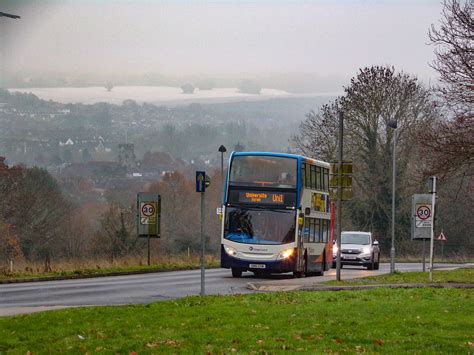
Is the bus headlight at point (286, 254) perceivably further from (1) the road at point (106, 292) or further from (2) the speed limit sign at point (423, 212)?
(2) the speed limit sign at point (423, 212)

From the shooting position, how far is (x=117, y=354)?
1309 centimetres

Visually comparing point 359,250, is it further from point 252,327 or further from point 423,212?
point 252,327

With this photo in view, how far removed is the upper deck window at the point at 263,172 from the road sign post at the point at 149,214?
35.7 ft

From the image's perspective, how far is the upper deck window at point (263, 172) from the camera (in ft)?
121

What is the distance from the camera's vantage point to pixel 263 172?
36844mm

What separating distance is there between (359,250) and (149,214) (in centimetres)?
969

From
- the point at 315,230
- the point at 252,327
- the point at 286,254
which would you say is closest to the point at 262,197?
the point at 286,254

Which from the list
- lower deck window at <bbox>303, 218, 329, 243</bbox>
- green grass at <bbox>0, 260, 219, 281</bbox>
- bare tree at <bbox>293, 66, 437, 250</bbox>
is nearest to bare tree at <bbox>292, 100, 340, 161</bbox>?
bare tree at <bbox>293, 66, 437, 250</bbox>

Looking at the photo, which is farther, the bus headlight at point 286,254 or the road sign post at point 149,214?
the road sign post at point 149,214

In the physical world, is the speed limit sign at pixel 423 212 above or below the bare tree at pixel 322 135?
below

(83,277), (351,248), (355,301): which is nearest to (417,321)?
(355,301)

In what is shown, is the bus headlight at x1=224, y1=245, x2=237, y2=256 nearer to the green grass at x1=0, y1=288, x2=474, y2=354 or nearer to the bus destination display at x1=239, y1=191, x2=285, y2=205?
the bus destination display at x1=239, y1=191, x2=285, y2=205

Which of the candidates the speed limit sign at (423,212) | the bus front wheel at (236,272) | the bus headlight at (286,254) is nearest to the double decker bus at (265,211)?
the bus headlight at (286,254)

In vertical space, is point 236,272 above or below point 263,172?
below
